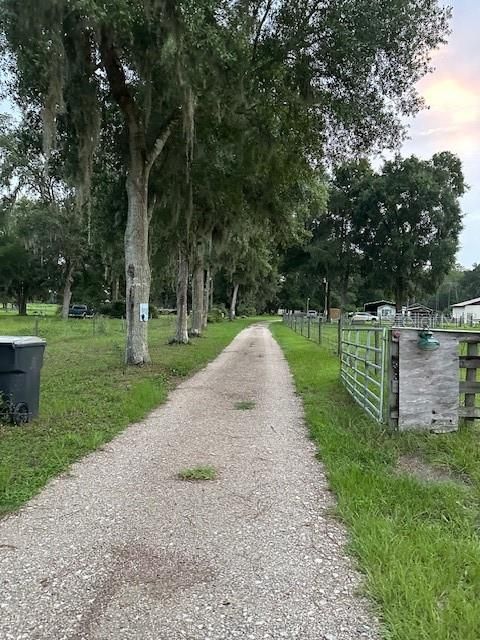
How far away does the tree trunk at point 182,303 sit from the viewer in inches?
779

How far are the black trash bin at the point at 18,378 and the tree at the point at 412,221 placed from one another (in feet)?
142

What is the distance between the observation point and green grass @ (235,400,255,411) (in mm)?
8008

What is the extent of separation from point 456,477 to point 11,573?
351 cm

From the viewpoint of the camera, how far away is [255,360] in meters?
15.5

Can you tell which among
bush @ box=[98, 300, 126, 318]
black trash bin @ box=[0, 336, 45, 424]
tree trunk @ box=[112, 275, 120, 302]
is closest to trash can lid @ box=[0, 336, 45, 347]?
black trash bin @ box=[0, 336, 45, 424]

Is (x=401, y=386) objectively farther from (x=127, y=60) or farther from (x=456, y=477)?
(x=127, y=60)

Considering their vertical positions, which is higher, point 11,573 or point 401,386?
point 401,386

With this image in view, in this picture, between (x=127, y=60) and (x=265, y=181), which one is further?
(x=265, y=181)

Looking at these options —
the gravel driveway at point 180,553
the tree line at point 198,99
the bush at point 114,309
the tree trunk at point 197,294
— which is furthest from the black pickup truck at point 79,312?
the gravel driveway at point 180,553

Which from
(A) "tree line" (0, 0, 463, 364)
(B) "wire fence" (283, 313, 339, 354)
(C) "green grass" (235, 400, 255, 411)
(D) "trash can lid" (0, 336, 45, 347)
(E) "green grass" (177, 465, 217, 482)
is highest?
(A) "tree line" (0, 0, 463, 364)

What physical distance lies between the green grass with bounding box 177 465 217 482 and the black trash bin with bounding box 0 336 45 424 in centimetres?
260

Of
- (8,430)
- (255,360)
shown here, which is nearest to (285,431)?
(8,430)

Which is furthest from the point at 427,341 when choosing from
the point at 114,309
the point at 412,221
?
the point at 412,221

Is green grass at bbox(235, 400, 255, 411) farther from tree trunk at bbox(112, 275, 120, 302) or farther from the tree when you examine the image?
tree trunk at bbox(112, 275, 120, 302)
